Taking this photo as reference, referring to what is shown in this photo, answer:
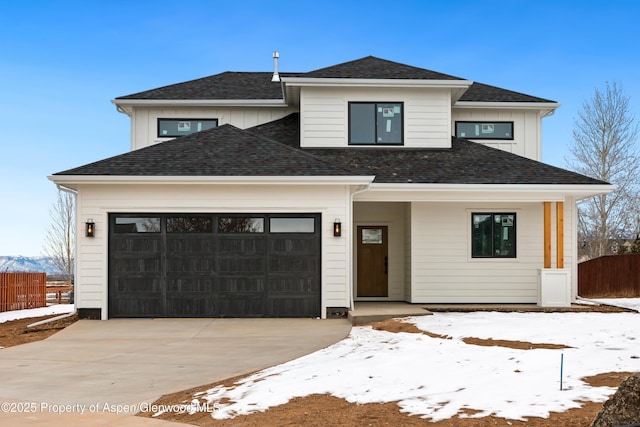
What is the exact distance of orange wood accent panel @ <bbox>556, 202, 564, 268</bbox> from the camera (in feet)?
51.8

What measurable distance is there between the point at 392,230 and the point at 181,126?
22.6 ft

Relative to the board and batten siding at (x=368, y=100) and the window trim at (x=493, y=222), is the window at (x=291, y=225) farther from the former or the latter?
the window trim at (x=493, y=222)

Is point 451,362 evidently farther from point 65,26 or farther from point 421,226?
point 65,26

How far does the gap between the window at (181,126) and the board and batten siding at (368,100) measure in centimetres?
336

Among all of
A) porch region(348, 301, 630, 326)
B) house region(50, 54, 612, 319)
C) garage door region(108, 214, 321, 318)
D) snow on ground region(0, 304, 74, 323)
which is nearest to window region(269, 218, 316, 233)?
house region(50, 54, 612, 319)

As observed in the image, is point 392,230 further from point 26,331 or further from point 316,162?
point 26,331

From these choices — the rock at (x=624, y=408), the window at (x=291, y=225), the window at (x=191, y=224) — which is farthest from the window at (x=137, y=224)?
the rock at (x=624, y=408)

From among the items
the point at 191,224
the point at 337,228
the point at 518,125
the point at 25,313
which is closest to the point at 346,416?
the point at 337,228

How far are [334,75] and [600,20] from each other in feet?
59.2

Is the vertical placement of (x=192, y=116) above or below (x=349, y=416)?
above

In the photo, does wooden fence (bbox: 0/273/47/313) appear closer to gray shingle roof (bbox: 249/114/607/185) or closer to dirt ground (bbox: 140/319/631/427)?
gray shingle roof (bbox: 249/114/607/185)

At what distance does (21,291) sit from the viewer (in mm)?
21562

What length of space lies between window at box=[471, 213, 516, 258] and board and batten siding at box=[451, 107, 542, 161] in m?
2.87

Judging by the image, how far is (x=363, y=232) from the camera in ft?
58.0
